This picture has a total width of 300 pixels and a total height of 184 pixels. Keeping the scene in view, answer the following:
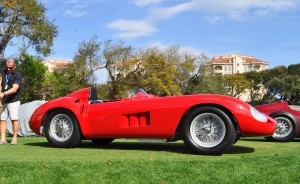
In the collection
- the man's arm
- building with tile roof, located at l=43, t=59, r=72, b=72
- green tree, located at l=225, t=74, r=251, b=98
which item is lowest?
the man's arm

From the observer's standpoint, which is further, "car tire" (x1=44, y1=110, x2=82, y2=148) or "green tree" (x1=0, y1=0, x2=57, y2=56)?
"green tree" (x1=0, y1=0, x2=57, y2=56)

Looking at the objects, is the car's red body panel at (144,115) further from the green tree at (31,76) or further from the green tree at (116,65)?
the green tree at (116,65)

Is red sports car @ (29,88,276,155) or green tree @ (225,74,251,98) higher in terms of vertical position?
green tree @ (225,74,251,98)

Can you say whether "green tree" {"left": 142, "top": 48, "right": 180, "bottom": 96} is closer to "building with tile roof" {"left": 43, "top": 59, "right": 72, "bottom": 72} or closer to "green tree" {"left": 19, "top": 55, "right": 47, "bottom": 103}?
"building with tile roof" {"left": 43, "top": 59, "right": 72, "bottom": 72}

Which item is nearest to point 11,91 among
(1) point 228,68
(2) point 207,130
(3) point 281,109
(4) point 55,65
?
(2) point 207,130

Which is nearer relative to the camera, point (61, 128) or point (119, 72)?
point (61, 128)

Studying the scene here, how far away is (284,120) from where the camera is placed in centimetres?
1042

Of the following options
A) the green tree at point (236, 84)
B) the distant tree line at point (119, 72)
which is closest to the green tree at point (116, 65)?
the distant tree line at point (119, 72)

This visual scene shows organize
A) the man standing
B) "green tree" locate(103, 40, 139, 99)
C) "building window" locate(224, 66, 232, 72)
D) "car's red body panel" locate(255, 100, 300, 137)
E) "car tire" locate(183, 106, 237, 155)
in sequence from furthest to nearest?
"building window" locate(224, 66, 232, 72), "green tree" locate(103, 40, 139, 99), "car's red body panel" locate(255, 100, 300, 137), the man standing, "car tire" locate(183, 106, 237, 155)

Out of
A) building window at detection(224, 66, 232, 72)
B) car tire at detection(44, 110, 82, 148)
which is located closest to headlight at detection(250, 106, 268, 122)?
car tire at detection(44, 110, 82, 148)

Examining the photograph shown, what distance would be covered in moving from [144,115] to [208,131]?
3.60 ft

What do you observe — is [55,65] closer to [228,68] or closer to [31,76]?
[228,68]

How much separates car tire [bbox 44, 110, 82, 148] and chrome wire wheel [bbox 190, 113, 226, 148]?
6.99 feet

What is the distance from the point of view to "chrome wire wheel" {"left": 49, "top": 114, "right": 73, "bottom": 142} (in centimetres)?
748
